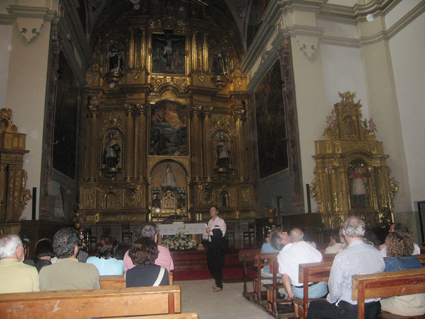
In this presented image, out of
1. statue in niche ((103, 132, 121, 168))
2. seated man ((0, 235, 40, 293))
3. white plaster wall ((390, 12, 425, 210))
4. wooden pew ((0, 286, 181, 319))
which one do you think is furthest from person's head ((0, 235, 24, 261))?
statue in niche ((103, 132, 121, 168))

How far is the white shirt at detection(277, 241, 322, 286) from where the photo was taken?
4238 millimetres

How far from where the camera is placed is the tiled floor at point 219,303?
17.5 ft

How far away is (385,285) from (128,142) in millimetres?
14918

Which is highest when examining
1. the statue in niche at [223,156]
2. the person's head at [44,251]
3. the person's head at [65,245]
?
the statue in niche at [223,156]

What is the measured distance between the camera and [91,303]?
2.41m

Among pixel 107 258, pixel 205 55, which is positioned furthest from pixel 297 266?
pixel 205 55

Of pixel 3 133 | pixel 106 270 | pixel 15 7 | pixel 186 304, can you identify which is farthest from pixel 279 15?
pixel 106 270

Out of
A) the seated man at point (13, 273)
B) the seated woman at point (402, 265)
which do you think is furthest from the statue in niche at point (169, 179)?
the seated woman at point (402, 265)

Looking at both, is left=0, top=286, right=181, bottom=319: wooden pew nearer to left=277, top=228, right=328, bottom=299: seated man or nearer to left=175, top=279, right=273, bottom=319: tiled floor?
left=277, top=228, right=328, bottom=299: seated man

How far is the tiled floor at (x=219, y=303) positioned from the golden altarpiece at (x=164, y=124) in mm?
8734

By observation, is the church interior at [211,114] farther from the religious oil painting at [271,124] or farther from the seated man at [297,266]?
the seated man at [297,266]

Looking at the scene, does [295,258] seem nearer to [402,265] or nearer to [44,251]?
[402,265]

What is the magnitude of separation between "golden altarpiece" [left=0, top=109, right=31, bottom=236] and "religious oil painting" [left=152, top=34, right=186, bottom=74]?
8992mm

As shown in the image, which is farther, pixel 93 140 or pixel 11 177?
pixel 93 140
